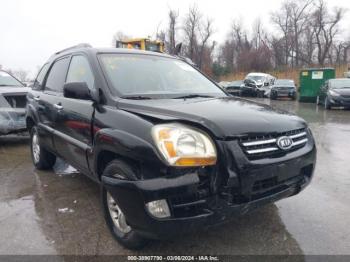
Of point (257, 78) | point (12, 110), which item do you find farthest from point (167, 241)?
point (257, 78)

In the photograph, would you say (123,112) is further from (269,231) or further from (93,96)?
(269,231)

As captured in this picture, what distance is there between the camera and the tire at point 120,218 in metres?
2.70

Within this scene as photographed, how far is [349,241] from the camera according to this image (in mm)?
3053

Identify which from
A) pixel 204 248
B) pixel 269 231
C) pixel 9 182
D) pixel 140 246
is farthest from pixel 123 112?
pixel 9 182

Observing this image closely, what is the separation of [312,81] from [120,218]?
19.5 metres

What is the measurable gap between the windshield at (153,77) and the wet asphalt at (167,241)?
1.39 metres

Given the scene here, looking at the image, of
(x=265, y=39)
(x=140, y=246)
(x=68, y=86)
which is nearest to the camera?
(x=140, y=246)

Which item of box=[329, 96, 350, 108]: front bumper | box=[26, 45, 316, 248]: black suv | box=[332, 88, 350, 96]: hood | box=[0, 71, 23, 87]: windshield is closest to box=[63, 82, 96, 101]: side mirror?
box=[26, 45, 316, 248]: black suv

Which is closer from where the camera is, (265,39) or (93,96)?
(93,96)

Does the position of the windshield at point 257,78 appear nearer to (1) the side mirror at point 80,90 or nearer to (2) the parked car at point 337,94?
(2) the parked car at point 337,94

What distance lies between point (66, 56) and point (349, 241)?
12.5 feet

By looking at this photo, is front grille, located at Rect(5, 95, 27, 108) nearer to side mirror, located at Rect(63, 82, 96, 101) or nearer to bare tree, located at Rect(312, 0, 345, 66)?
side mirror, located at Rect(63, 82, 96, 101)

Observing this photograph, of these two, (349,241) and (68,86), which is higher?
(68,86)

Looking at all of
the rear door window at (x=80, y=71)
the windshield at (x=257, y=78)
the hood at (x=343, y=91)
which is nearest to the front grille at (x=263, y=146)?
the rear door window at (x=80, y=71)
